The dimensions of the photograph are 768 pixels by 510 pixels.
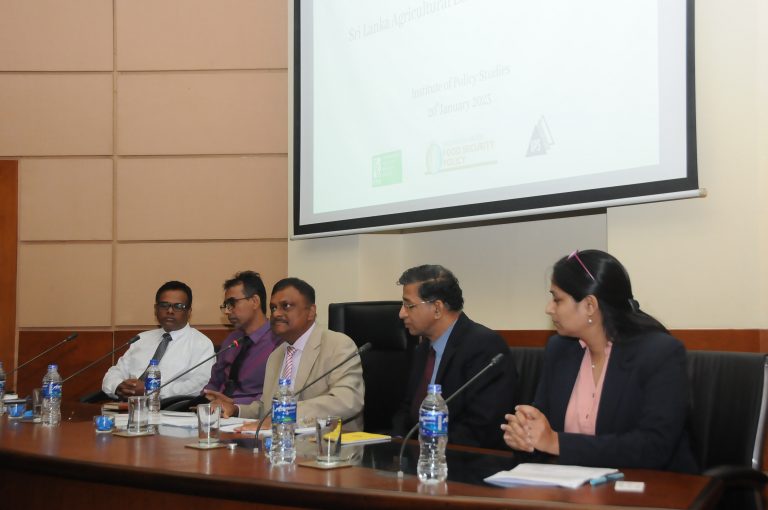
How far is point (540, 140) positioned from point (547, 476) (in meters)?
2.02

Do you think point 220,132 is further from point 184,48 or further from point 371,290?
point 371,290

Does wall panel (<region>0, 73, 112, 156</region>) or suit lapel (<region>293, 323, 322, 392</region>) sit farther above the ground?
wall panel (<region>0, 73, 112, 156</region>)

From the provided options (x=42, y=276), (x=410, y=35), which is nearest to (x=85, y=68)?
(x=42, y=276)

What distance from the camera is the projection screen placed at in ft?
10.2

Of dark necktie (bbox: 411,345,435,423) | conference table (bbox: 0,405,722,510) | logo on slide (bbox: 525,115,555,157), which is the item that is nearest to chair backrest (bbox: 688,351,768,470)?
conference table (bbox: 0,405,722,510)

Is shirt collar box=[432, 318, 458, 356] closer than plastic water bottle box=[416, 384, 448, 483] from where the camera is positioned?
No

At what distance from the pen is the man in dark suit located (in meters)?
0.93

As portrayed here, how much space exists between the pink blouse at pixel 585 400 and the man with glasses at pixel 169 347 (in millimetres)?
2392

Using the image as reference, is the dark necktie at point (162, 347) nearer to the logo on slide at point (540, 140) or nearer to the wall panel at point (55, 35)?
the wall panel at point (55, 35)

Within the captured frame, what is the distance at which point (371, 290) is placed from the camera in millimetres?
4672

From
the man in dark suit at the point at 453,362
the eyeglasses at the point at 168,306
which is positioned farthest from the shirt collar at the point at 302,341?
the eyeglasses at the point at 168,306

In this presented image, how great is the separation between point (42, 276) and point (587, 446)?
424 centimetres

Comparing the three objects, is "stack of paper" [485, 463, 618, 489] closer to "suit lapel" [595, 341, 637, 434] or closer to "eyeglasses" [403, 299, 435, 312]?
"suit lapel" [595, 341, 637, 434]

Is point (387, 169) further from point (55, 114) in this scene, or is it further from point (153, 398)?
point (55, 114)
